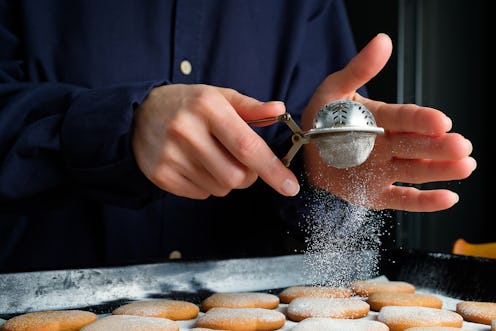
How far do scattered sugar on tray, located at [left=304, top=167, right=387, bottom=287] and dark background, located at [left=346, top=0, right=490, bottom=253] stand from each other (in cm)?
160

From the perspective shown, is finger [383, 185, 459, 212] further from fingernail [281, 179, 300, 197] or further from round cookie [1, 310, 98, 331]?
round cookie [1, 310, 98, 331]

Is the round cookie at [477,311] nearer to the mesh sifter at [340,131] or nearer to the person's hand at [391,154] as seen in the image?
the person's hand at [391,154]

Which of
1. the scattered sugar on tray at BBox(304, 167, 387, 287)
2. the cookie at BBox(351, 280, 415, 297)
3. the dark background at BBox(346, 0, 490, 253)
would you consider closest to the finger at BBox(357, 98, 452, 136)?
the scattered sugar on tray at BBox(304, 167, 387, 287)

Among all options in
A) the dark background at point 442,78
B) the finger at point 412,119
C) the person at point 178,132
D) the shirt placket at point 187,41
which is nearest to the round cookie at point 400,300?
the person at point 178,132

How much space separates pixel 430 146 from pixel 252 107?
293 mm

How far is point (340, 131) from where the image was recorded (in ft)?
2.70

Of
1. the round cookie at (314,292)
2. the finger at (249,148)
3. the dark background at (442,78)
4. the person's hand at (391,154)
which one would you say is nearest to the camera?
the finger at (249,148)

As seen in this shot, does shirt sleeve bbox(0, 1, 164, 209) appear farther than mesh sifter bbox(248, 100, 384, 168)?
Yes

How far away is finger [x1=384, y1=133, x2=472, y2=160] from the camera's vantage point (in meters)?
0.93

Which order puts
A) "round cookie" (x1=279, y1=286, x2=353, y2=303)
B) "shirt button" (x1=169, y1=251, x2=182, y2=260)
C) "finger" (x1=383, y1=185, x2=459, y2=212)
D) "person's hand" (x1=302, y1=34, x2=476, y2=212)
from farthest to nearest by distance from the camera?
"shirt button" (x1=169, y1=251, x2=182, y2=260) < "round cookie" (x1=279, y1=286, x2=353, y2=303) < "finger" (x1=383, y1=185, x2=459, y2=212) < "person's hand" (x1=302, y1=34, x2=476, y2=212)

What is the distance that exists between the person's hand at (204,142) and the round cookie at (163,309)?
21cm

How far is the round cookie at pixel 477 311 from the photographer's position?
991 mm

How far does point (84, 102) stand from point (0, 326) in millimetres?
369

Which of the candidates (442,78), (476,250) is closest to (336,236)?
(476,250)
